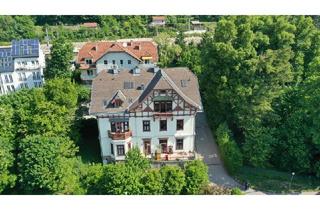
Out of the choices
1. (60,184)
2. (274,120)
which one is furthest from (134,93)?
(274,120)

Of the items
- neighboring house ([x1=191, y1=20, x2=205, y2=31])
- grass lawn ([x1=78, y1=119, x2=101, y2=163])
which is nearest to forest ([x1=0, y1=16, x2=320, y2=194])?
grass lawn ([x1=78, y1=119, x2=101, y2=163])

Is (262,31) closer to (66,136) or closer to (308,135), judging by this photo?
(308,135)

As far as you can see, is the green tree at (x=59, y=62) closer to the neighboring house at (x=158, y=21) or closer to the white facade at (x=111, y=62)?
the white facade at (x=111, y=62)

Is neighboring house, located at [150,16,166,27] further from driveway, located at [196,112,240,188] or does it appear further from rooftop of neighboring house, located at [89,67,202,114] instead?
rooftop of neighboring house, located at [89,67,202,114]

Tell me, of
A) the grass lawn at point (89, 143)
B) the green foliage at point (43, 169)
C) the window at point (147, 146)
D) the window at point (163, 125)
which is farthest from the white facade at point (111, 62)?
the green foliage at point (43, 169)

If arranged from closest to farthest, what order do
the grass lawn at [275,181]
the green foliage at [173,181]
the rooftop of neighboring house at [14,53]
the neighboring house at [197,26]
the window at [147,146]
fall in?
the green foliage at [173,181] < the grass lawn at [275,181] < the window at [147,146] < the rooftop of neighboring house at [14,53] < the neighboring house at [197,26]
